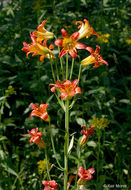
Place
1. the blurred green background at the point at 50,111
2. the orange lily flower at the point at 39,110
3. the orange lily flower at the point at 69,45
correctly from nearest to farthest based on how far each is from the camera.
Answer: the orange lily flower at the point at 69,45 → the orange lily flower at the point at 39,110 → the blurred green background at the point at 50,111

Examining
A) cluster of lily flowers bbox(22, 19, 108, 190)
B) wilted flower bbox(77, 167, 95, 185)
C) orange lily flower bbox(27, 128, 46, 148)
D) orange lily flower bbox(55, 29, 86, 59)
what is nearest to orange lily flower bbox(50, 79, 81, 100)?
cluster of lily flowers bbox(22, 19, 108, 190)

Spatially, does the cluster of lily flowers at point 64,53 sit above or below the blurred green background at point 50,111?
above

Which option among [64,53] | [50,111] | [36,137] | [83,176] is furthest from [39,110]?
[50,111]

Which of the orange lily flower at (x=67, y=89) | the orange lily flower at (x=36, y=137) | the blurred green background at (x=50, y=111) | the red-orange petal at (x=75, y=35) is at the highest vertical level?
the red-orange petal at (x=75, y=35)

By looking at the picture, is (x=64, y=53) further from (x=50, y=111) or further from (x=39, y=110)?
(x=50, y=111)

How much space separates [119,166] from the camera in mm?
2783

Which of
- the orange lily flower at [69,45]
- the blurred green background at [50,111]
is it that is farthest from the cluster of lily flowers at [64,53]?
the blurred green background at [50,111]

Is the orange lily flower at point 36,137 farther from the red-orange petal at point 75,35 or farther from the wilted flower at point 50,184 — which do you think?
the red-orange petal at point 75,35

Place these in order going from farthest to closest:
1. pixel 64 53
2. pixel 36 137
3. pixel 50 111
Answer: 1. pixel 50 111
2. pixel 36 137
3. pixel 64 53

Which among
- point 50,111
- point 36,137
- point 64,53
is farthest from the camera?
point 50,111

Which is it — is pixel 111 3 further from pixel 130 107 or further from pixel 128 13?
pixel 130 107

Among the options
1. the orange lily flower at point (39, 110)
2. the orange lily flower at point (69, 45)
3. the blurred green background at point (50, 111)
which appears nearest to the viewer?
the orange lily flower at point (69, 45)

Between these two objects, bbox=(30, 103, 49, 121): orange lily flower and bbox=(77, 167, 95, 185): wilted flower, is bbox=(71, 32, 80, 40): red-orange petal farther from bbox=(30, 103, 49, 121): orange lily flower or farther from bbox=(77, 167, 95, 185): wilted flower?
bbox=(77, 167, 95, 185): wilted flower

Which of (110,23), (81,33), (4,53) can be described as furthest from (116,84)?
(81,33)
